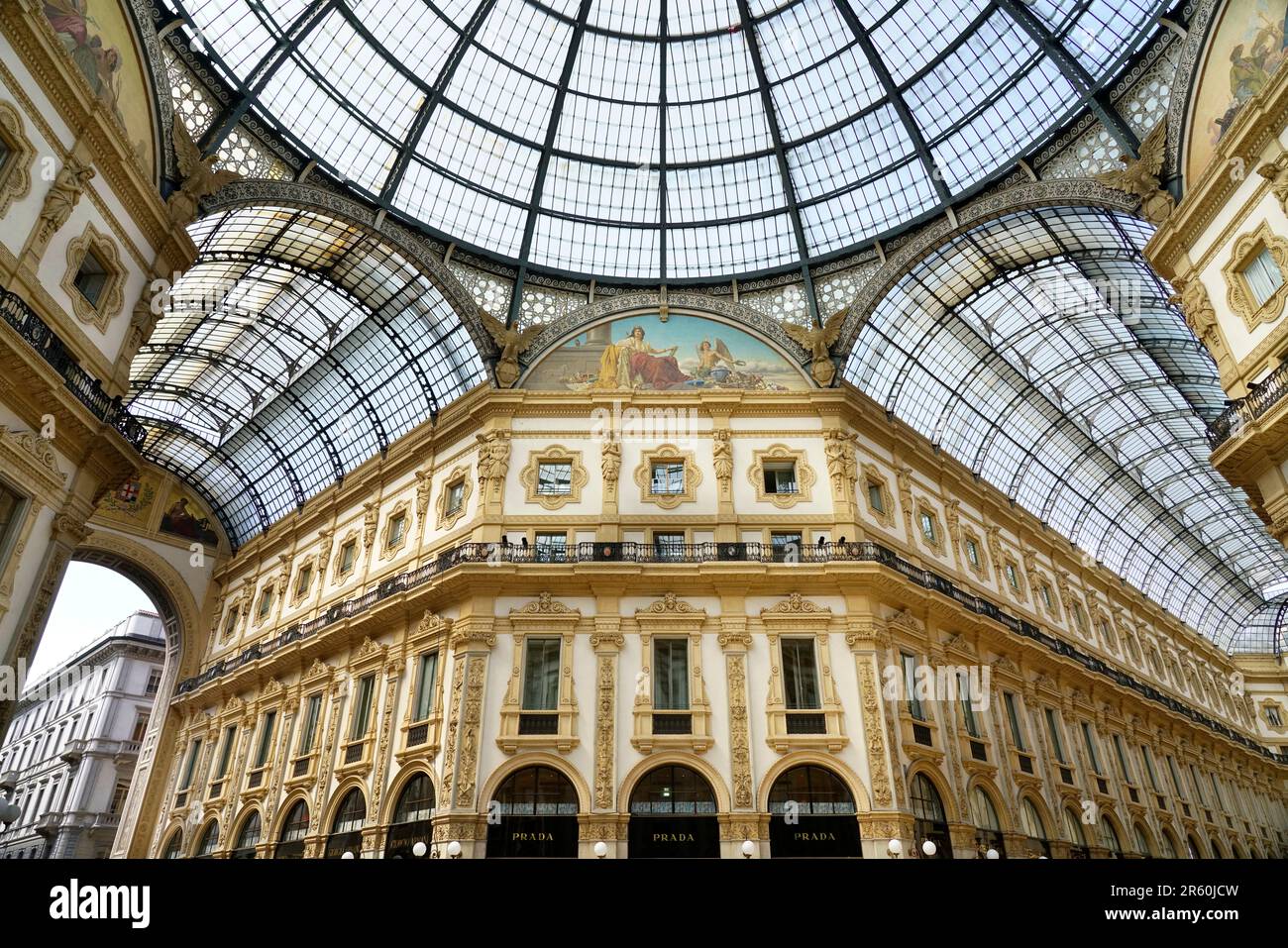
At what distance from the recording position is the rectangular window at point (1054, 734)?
34803 millimetres

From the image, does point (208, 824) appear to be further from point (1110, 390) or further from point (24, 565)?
point (1110, 390)

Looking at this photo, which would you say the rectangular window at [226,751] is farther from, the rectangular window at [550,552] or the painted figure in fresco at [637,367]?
the painted figure in fresco at [637,367]

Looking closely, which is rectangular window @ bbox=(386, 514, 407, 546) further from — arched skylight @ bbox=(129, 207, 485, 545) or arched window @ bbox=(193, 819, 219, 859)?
arched window @ bbox=(193, 819, 219, 859)

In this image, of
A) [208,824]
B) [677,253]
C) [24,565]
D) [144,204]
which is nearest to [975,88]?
[677,253]

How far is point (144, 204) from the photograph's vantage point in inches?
902

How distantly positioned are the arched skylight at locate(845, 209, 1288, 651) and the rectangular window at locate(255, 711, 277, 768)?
99.5ft

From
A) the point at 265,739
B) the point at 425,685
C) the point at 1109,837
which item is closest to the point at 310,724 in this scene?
the point at 265,739

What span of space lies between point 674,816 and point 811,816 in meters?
4.29

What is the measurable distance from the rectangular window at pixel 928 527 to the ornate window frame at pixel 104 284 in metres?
30.5

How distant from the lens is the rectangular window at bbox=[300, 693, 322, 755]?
107ft

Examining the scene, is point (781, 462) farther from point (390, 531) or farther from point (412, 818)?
point (412, 818)

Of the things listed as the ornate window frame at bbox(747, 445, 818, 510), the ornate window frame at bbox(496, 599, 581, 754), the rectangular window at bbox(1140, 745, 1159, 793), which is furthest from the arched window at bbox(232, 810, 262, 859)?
the rectangular window at bbox(1140, 745, 1159, 793)

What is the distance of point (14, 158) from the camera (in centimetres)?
1867

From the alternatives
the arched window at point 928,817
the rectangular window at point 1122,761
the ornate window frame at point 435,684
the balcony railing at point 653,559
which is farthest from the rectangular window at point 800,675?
the rectangular window at point 1122,761
